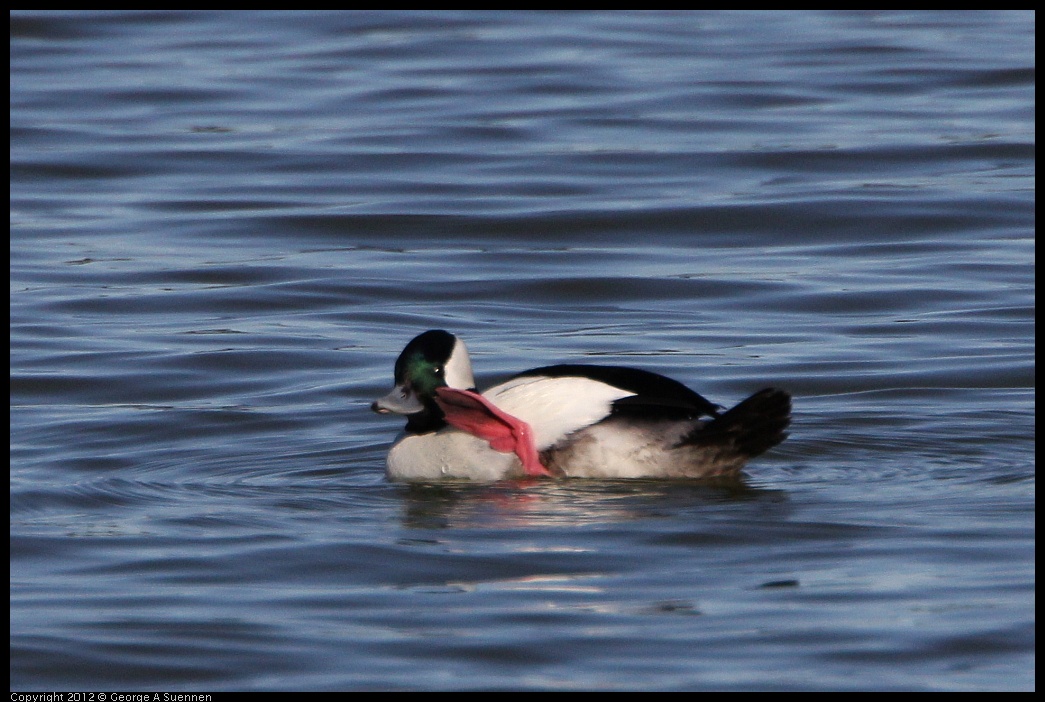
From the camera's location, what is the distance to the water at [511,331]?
16.3 ft

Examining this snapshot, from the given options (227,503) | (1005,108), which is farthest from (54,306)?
(1005,108)

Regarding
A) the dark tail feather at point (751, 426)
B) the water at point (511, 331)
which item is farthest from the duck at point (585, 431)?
the water at point (511, 331)

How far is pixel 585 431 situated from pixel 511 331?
3.15 meters

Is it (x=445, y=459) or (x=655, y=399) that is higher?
(x=655, y=399)

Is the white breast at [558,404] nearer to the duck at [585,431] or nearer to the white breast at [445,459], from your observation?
the duck at [585,431]

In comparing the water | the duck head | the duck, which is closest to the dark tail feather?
the duck

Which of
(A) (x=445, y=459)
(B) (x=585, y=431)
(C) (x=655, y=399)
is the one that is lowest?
(A) (x=445, y=459)

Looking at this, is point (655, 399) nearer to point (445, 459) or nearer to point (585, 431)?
point (585, 431)

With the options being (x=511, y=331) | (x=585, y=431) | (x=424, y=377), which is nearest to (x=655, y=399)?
(x=585, y=431)

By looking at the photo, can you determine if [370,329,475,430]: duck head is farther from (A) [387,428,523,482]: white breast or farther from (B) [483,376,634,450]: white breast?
(B) [483,376,634,450]: white breast

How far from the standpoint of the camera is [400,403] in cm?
703

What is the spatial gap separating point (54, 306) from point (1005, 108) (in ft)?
28.9

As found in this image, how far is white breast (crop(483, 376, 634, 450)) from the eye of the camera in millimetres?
6699

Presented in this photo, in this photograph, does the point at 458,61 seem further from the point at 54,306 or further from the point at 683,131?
the point at 54,306
